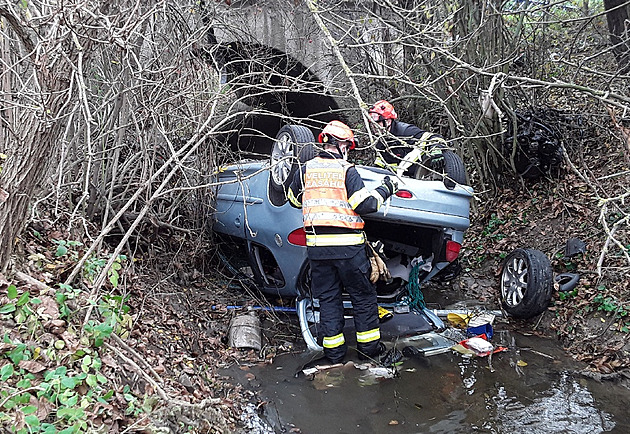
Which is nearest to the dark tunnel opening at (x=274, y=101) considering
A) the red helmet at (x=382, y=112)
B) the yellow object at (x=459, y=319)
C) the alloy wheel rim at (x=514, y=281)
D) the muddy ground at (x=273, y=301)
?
the red helmet at (x=382, y=112)

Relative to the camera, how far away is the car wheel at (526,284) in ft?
17.6

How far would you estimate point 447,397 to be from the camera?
413cm

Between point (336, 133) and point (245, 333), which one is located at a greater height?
point (336, 133)

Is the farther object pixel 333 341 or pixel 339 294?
pixel 339 294

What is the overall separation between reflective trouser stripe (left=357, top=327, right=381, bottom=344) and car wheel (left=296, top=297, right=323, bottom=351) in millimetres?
388

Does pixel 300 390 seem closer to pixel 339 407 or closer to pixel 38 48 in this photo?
pixel 339 407

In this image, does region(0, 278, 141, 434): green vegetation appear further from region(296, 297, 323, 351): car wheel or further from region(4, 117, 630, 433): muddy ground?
region(296, 297, 323, 351): car wheel

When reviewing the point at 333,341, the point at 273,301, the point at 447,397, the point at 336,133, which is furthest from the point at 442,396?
the point at 273,301

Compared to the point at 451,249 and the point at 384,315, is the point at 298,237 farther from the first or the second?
the point at 451,249

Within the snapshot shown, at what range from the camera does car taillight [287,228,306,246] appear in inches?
201

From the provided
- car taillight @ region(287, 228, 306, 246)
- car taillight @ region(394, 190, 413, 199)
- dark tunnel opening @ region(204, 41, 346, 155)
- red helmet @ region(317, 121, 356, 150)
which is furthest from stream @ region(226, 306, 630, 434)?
dark tunnel opening @ region(204, 41, 346, 155)

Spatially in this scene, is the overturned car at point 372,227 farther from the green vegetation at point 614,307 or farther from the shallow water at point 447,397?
the green vegetation at point 614,307

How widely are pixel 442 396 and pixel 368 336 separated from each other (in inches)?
35.9

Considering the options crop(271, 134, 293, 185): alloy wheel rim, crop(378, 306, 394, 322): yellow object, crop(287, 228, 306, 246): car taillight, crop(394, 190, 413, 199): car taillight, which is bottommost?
crop(378, 306, 394, 322): yellow object
